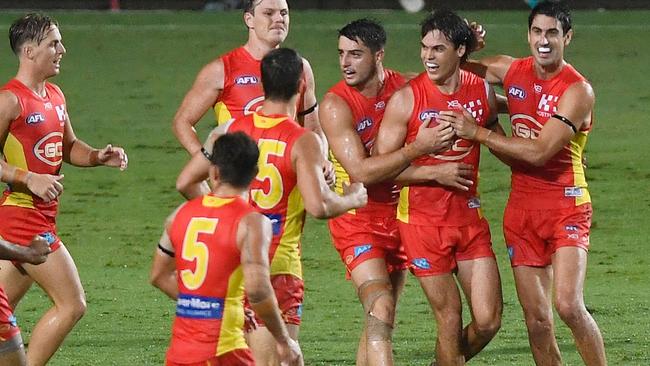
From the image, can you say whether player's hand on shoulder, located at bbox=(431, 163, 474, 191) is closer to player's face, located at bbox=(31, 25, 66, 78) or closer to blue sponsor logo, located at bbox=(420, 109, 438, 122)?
blue sponsor logo, located at bbox=(420, 109, 438, 122)

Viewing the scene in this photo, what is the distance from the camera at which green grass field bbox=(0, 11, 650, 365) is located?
983 centimetres

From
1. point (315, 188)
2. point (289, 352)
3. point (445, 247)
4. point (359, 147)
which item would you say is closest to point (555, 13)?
point (359, 147)

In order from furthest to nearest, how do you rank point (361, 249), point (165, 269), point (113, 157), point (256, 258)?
point (113, 157) → point (361, 249) → point (165, 269) → point (256, 258)

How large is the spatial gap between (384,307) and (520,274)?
92cm

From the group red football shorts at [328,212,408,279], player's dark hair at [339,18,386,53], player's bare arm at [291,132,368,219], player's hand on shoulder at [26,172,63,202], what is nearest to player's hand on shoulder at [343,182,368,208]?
player's bare arm at [291,132,368,219]

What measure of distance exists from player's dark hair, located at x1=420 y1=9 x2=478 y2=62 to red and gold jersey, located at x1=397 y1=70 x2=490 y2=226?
0.24 meters

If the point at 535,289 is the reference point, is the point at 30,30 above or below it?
above

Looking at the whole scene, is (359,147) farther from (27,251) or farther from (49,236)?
(27,251)

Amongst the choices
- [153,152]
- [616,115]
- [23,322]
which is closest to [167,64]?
[153,152]

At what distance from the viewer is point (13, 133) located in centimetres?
820

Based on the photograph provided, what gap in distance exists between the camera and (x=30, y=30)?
831 centimetres

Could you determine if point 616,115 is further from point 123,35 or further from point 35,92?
point 35,92

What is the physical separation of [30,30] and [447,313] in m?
2.98

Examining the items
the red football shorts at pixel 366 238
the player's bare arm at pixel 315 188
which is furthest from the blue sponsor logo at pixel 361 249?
the player's bare arm at pixel 315 188
